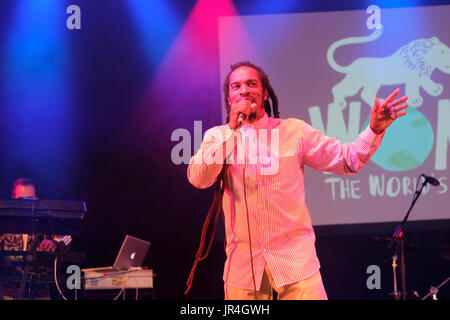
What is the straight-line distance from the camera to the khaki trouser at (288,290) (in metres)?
2.26

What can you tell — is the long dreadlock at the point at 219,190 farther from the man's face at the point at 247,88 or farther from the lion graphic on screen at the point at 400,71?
the lion graphic on screen at the point at 400,71

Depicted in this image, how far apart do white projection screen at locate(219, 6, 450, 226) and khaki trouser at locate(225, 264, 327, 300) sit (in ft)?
11.5

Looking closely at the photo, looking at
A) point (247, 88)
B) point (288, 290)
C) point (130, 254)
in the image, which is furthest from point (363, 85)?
point (288, 290)

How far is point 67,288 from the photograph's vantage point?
4.36 metres

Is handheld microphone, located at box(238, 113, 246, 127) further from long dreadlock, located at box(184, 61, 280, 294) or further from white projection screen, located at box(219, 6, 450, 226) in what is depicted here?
white projection screen, located at box(219, 6, 450, 226)

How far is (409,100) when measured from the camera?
577 cm

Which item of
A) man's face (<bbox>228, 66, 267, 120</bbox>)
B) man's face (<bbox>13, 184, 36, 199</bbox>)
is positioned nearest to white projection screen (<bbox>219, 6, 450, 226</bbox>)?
man's face (<bbox>13, 184, 36, 199</bbox>)

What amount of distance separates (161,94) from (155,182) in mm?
1001

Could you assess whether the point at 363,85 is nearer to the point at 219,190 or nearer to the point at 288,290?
the point at 219,190

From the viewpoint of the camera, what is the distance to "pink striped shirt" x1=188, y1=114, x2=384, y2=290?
236cm

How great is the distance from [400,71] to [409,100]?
31 centimetres

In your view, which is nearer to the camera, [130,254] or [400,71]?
[130,254]
